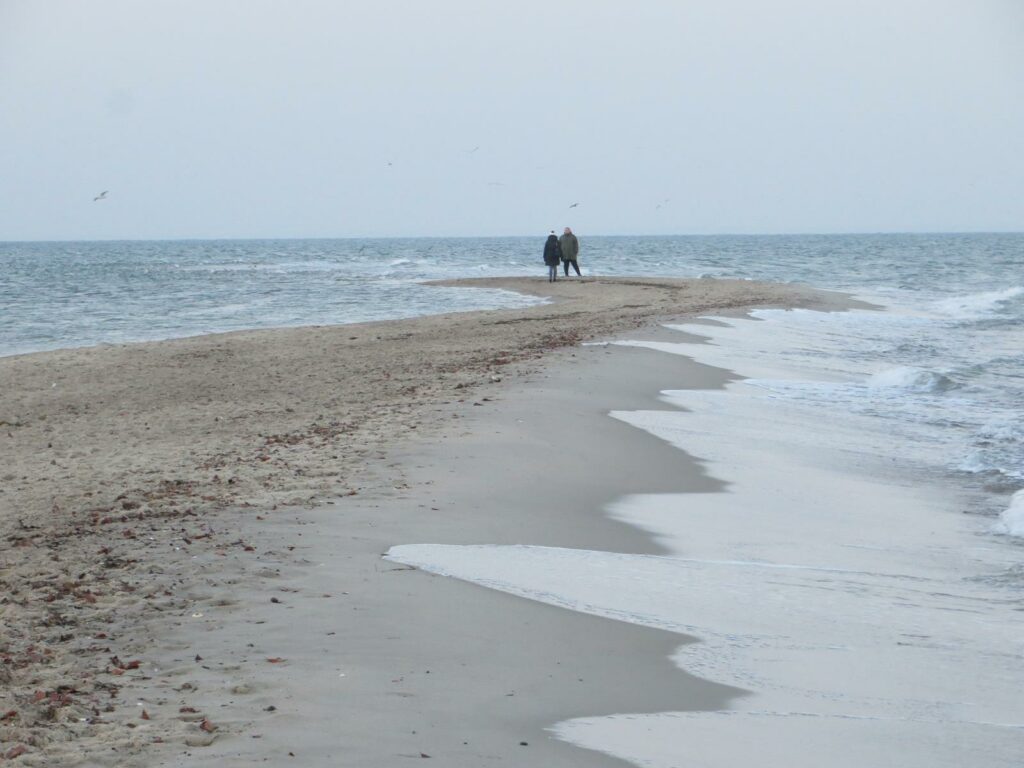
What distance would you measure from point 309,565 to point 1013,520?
5245mm

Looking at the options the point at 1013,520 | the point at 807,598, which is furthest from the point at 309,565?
the point at 1013,520

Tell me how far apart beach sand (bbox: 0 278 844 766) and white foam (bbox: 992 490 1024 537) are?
2.18 metres

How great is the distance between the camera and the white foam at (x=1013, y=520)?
790cm

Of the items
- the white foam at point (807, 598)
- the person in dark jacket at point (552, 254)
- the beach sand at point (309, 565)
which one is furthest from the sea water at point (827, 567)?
the person in dark jacket at point (552, 254)

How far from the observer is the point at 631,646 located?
5.12 metres

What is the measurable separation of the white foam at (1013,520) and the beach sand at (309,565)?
2178 mm

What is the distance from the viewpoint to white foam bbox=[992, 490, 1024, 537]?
7.90 meters

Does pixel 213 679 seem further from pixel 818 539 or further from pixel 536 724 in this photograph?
pixel 818 539

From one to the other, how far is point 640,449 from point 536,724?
5.96m

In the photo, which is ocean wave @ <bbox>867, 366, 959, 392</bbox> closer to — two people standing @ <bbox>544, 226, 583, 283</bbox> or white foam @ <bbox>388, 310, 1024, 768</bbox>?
white foam @ <bbox>388, 310, 1024, 768</bbox>

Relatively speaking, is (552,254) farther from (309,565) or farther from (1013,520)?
(309,565)

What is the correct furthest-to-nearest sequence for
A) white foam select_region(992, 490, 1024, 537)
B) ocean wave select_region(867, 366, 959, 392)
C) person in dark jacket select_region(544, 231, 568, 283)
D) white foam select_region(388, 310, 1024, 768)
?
person in dark jacket select_region(544, 231, 568, 283) → ocean wave select_region(867, 366, 959, 392) → white foam select_region(992, 490, 1024, 537) → white foam select_region(388, 310, 1024, 768)

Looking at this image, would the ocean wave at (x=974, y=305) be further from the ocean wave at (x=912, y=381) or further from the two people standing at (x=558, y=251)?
the ocean wave at (x=912, y=381)

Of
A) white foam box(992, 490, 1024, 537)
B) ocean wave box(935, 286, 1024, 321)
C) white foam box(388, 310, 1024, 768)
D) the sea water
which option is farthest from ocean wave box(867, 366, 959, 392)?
ocean wave box(935, 286, 1024, 321)
